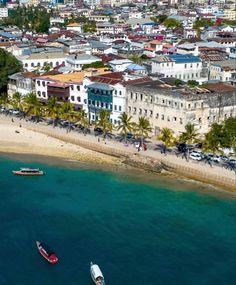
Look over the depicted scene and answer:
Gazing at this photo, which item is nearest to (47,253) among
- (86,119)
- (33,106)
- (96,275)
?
(96,275)

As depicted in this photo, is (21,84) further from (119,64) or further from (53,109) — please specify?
(119,64)

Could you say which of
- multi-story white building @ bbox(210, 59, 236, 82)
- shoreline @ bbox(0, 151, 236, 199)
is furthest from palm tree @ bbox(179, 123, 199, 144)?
multi-story white building @ bbox(210, 59, 236, 82)

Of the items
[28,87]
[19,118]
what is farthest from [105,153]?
[28,87]

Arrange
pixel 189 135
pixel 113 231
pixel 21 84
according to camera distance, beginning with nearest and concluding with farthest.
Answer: pixel 113 231, pixel 189 135, pixel 21 84

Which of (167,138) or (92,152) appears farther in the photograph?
(92,152)

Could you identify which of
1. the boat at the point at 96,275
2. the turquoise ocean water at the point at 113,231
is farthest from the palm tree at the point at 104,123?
the boat at the point at 96,275

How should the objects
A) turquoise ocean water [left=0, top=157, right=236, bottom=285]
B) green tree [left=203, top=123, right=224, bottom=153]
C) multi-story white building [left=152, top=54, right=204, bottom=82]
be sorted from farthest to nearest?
multi-story white building [left=152, top=54, right=204, bottom=82]
green tree [left=203, top=123, right=224, bottom=153]
turquoise ocean water [left=0, top=157, right=236, bottom=285]

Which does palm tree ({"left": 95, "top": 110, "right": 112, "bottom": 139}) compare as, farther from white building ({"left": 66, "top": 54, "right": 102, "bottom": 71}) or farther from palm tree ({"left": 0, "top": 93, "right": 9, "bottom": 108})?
white building ({"left": 66, "top": 54, "right": 102, "bottom": 71})
